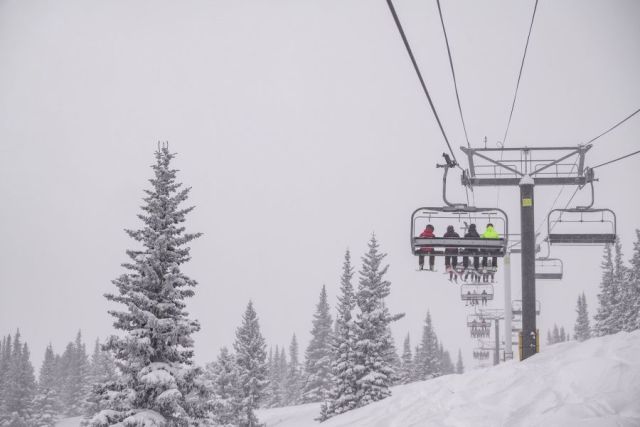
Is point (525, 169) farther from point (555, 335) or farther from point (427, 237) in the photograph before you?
point (555, 335)

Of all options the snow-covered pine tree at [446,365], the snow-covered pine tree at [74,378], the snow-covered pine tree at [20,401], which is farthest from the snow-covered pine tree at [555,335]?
the snow-covered pine tree at [20,401]

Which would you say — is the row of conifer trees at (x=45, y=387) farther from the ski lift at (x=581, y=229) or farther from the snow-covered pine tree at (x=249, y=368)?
the ski lift at (x=581, y=229)

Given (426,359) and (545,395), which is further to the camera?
(426,359)

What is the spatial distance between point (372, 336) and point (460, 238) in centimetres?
2255

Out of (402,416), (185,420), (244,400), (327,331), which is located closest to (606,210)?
(402,416)

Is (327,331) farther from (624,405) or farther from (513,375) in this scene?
(624,405)

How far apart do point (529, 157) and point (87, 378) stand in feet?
289

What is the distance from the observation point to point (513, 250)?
25906mm

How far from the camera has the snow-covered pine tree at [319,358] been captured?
61.4 meters

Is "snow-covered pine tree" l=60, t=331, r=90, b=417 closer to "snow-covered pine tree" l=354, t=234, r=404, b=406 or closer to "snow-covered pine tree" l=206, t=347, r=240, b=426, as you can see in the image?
"snow-covered pine tree" l=206, t=347, r=240, b=426

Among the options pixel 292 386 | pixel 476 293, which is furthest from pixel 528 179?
Answer: pixel 292 386

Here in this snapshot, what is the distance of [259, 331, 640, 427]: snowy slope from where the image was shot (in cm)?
816

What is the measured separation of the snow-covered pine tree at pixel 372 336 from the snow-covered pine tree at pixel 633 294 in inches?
908

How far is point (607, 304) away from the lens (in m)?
54.0
